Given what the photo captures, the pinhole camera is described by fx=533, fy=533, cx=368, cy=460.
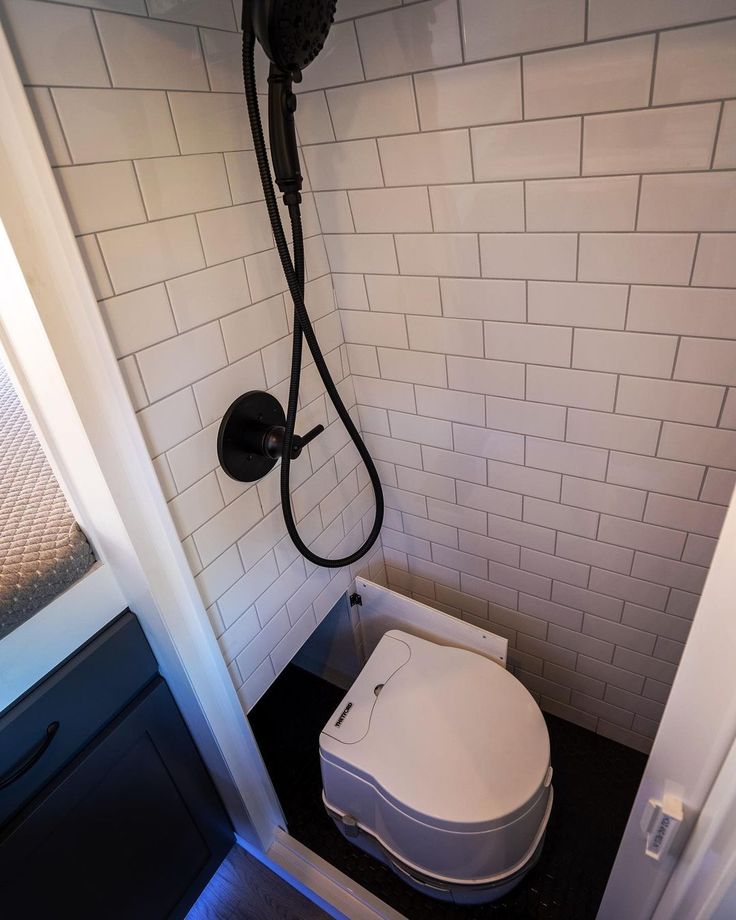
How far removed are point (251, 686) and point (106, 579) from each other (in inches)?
18.4

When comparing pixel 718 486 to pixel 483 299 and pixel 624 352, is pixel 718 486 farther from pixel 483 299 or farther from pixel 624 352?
pixel 483 299

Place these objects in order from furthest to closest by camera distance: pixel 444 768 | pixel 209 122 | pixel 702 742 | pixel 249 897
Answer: pixel 249 897
pixel 444 768
pixel 209 122
pixel 702 742

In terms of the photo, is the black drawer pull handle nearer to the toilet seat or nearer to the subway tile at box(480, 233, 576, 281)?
the toilet seat

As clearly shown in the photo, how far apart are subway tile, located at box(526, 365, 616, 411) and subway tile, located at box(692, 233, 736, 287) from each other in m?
0.22

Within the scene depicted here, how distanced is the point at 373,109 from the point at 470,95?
181mm

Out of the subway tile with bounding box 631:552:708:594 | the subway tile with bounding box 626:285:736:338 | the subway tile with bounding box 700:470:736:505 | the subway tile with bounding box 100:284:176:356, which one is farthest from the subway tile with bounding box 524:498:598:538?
the subway tile with bounding box 100:284:176:356

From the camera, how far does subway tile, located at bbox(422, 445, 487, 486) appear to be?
1.26m

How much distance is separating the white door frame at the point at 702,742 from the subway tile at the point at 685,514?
0.55 m

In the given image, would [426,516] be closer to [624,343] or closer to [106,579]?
[624,343]

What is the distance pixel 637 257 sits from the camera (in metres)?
0.87

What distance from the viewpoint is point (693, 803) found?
0.58m

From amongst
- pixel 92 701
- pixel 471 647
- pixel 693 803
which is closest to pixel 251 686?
pixel 92 701

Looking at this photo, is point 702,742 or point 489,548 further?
point 489,548

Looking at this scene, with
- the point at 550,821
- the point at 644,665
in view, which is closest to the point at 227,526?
the point at 644,665
